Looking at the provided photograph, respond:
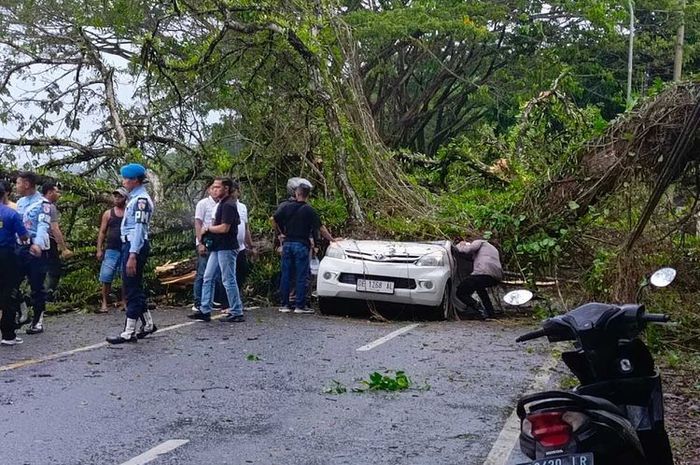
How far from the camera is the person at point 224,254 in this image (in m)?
11.2

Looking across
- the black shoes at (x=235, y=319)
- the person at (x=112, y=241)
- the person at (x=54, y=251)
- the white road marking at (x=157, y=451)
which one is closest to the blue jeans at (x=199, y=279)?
the black shoes at (x=235, y=319)

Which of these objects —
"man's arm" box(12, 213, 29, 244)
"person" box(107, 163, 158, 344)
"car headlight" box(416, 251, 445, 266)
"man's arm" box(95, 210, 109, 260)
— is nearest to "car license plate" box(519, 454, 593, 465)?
"person" box(107, 163, 158, 344)

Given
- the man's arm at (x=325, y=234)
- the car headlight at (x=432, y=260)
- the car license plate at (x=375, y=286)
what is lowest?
the car license plate at (x=375, y=286)

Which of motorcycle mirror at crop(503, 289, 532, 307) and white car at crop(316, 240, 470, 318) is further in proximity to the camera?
white car at crop(316, 240, 470, 318)

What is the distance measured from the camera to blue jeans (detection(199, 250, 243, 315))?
1125 centimetres

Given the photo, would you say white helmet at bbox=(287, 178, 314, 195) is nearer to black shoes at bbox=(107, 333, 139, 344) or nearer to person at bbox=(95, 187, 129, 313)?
person at bbox=(95, 187, 129, 313)

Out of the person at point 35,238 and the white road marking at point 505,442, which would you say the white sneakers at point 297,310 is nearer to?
the person at point 35,238

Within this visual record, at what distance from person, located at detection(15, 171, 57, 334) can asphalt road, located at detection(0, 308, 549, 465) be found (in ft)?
1.30

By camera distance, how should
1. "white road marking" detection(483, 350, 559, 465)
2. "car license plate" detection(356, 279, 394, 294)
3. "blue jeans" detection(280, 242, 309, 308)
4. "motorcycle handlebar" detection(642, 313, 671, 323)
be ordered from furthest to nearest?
"blue jeans" detection(280, 242, 309, 308)
"car license plate" detection(356, 279, 394, 294)
"white road marking" detection(483, 350, 559, 465)
"motorcycle handlebar" detection(642, 313, 671, 323)

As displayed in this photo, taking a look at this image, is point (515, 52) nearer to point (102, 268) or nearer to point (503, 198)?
point (503, 198)

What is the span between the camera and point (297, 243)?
1250cm

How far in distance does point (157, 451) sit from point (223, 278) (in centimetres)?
591

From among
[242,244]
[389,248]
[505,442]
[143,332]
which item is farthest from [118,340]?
[505,442]

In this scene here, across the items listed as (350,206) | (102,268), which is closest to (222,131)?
(350,206)
